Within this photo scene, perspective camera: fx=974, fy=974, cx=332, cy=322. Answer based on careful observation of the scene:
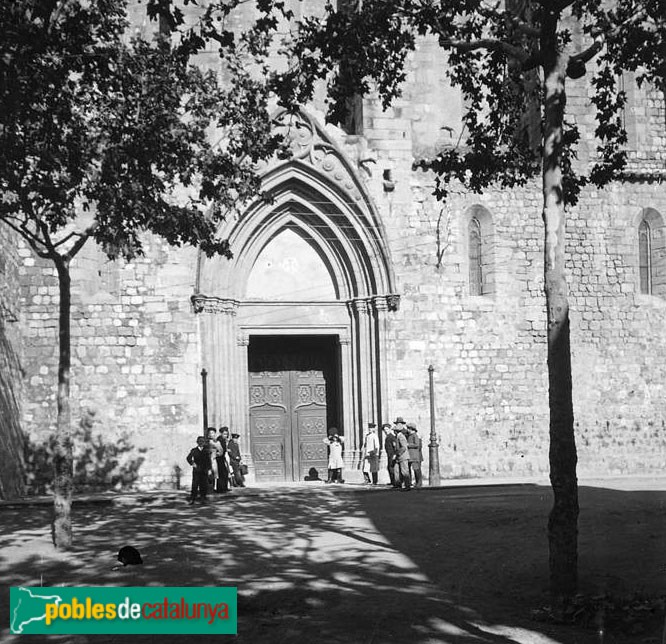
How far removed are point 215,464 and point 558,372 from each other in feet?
38.0

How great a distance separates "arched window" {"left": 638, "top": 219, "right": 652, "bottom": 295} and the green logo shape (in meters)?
18.7

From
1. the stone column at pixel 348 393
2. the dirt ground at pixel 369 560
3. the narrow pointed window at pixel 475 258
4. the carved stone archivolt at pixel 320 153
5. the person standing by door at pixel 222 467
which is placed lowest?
the dirt ground at pixel 369 560

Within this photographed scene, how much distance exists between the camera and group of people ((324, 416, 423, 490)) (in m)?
19.8

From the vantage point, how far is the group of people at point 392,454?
65.1 feet

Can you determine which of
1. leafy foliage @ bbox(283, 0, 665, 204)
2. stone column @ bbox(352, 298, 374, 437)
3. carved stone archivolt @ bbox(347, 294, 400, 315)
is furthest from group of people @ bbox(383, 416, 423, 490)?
leafy foliage @ bbox(283, 0, 665, 204)

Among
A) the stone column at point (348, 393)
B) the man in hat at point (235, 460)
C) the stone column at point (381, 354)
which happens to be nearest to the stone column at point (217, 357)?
the man in hat at point (235, 460)

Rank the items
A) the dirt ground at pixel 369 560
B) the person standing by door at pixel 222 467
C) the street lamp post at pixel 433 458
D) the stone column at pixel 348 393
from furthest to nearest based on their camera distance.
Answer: the stone column at pixel 348 393
the street lamp post at pixel 433 458
the person standing by door at pixel 222 467
the dirt ground at pixel 369 560

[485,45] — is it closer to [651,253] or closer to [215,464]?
[215,464]

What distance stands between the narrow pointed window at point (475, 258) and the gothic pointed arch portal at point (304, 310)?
2.35 metres

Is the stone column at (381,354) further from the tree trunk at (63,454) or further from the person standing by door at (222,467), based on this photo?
the tree trunk at (63,454)

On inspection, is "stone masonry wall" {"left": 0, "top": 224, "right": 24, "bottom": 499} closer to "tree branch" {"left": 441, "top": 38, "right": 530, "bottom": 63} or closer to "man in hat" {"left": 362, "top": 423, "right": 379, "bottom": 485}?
"man in hat" {"left": 362, "top": 423, "right": 379, "bottom": 485}

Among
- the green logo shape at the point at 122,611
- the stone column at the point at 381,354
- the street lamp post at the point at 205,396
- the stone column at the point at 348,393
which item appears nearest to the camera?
the green logo shape at the point at 122,611

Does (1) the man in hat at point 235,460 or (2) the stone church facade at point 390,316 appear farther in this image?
(2) the stone church facade at point 390,316

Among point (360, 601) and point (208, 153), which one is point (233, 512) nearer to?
point (208, 153)
